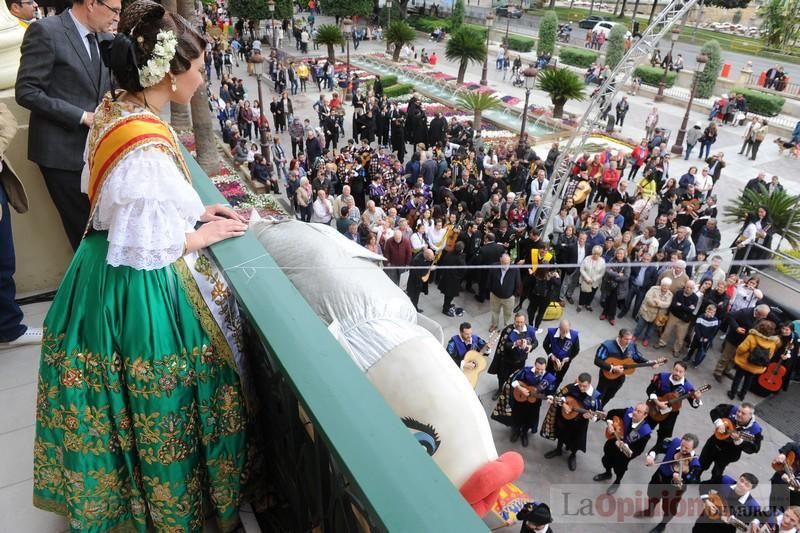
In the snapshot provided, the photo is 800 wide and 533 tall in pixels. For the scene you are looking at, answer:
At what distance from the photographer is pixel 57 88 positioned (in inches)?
124

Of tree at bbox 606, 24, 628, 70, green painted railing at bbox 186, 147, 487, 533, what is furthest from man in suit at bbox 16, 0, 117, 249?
tree at bbox 606, 24, 628, 70

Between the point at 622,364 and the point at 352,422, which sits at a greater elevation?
the point at 352,422

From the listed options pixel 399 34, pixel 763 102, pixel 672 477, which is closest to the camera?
pixel 672 477

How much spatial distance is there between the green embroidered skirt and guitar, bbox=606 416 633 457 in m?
6.41

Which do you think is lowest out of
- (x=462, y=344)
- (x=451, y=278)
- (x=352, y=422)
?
(x=451, y=278)

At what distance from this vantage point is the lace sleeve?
1.94 meters

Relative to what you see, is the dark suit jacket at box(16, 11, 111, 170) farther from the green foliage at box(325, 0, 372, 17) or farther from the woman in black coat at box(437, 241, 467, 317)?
the green foliage at box(325, 0, 372, 17)

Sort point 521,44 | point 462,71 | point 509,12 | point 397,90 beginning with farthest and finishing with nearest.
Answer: point 509,12, point 521,44, point 462,71, point 397,90

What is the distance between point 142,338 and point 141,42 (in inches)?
41.0

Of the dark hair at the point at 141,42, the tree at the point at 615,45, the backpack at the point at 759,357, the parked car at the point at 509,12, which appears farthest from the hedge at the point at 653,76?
the dark hair at the point at 141,42

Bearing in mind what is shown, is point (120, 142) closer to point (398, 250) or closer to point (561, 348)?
point (561, 348)

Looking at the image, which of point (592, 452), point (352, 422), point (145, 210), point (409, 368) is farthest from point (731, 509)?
point (145, 210)

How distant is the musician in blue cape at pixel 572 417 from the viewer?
778 centimetres

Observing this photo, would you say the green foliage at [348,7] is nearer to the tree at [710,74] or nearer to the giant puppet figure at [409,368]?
the tree at [710,74]
